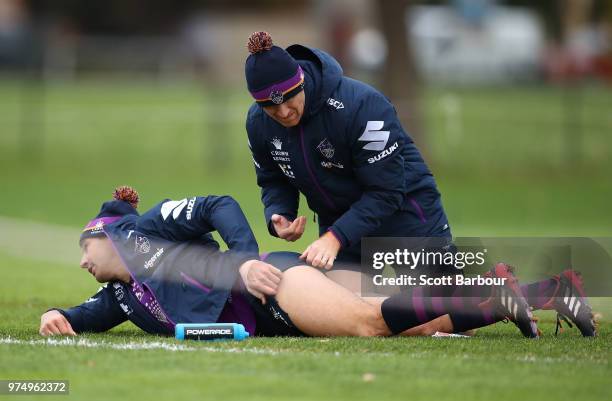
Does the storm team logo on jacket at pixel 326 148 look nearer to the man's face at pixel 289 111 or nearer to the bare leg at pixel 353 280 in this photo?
the man's face at pixel 289 111

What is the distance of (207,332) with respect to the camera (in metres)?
6.31

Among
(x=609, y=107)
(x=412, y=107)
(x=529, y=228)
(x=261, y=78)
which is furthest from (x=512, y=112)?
(x=261, y=78)

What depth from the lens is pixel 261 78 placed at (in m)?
6.32

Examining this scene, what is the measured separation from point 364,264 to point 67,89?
29.3m

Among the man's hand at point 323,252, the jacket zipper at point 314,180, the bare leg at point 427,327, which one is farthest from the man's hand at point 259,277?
the jacket zipper at point 314,180

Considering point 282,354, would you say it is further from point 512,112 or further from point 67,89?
point 67,89

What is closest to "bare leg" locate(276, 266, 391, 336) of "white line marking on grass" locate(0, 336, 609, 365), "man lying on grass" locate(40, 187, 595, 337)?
"man lying on grass" locate(40, 187, 595, 337)

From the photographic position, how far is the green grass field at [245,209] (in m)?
5.24

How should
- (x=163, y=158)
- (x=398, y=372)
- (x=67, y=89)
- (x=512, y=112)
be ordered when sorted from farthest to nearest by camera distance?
(x=67, y=89), (x=512, y=112), (x=163, y=158), (x=398, y=372)

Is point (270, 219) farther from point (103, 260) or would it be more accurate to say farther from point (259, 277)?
point (103, 260)

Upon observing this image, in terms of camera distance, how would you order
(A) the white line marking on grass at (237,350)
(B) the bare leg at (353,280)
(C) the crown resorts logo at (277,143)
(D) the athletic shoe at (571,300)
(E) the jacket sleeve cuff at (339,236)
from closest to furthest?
(A) the white line marking on grass at (237,350) → (D) the athletic shoe at (571,300) → (E) the jacket sleeve cuff at (339,236) → (C) the crown resorts logo at (277,143) → (B) the bare leg at (353,280)

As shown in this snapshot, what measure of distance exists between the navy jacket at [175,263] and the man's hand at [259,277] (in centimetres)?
7

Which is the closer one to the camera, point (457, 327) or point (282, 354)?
point (282, 354)

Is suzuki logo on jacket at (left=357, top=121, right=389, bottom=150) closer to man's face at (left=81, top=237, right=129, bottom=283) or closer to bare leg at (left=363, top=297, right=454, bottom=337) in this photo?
bare leg at (left=363, top=297, right=454, bottom=337)
